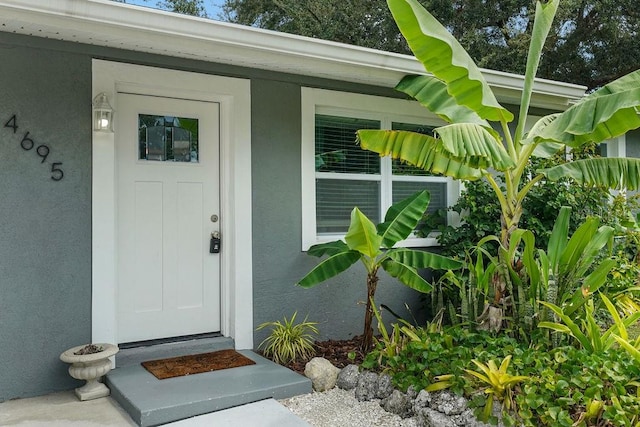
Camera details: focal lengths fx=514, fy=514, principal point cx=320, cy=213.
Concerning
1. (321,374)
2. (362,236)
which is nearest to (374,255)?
(362,236)

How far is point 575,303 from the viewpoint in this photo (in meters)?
4.07

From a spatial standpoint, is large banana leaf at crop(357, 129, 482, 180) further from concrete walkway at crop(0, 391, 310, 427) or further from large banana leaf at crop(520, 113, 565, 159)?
concrete walkway at crop(0, 391, 310, 427)

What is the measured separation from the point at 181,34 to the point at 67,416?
2987mm

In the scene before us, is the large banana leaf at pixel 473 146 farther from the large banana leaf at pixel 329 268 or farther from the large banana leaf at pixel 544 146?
the large banana leaf at pixel 329 268

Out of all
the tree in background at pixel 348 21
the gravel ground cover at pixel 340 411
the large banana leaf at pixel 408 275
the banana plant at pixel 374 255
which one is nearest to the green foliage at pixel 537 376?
the gravel ground cover at pixel 340 411

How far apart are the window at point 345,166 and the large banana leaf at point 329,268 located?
73cm

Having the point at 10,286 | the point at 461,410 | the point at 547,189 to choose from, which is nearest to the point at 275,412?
the point at 461,410

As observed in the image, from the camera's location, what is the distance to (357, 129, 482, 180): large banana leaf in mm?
4348

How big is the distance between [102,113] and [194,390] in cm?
241

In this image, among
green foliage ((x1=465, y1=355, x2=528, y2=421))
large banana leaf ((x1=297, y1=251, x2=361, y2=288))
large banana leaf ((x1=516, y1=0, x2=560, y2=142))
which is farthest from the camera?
large banana leaf ((x1=297, y1=251, x2=361, y2=288))

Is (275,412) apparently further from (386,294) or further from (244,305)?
(386,294)

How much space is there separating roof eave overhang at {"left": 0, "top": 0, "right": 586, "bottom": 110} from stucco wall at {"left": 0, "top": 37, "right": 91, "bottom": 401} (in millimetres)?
393

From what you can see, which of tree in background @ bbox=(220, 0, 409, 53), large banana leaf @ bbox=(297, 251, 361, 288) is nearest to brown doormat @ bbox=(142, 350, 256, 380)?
large banana leaf @ bbox=(297, 251, 361, 288)

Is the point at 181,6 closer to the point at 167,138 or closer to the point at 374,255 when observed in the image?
the point at 167,138
